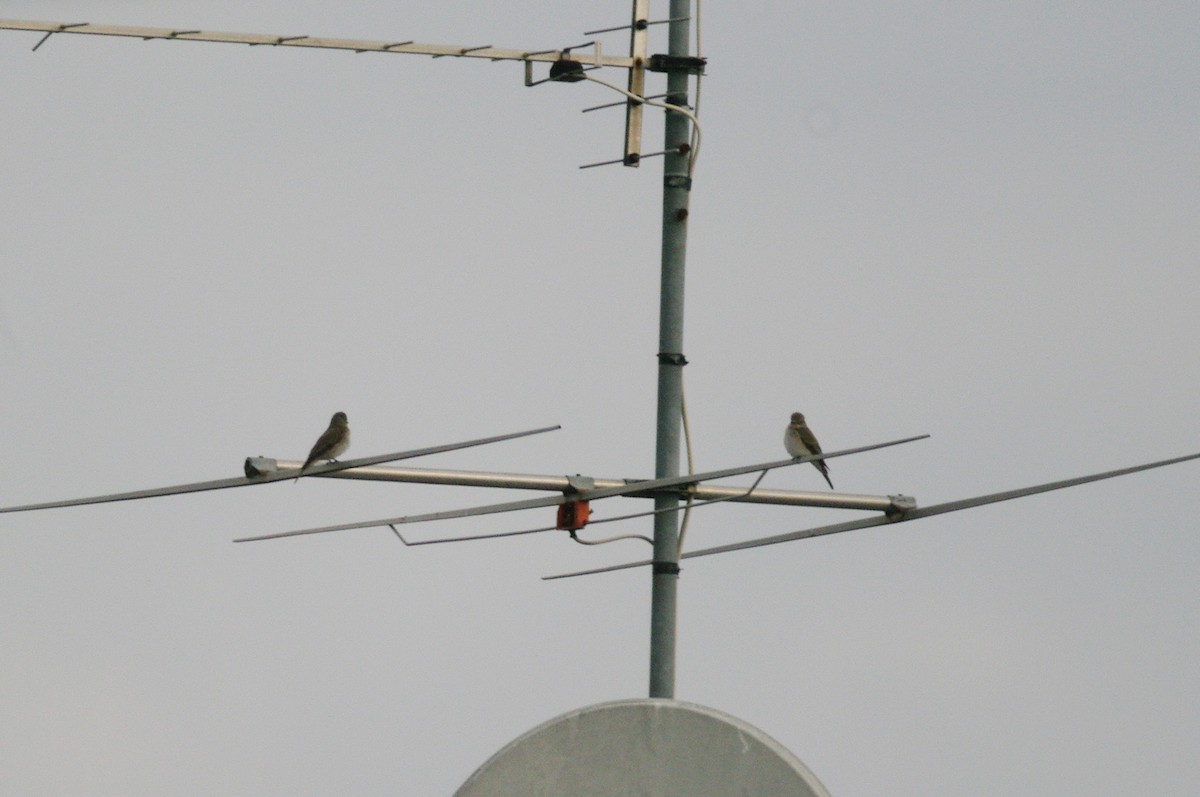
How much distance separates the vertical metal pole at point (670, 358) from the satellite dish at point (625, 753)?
2225 millimetres

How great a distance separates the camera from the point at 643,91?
908 centimetres

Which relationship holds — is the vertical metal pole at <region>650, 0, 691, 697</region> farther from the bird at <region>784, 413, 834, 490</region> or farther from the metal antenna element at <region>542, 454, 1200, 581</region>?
the bird at <region>784, 413, 834, 490</region>

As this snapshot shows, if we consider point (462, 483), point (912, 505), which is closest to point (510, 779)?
point (462, 483)

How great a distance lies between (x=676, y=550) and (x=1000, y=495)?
Answer: 4.25 feet

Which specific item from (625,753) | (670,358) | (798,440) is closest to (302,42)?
(670,358)

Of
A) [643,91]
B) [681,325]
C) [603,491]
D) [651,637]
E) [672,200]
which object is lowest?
[651,637]

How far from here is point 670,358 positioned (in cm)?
840

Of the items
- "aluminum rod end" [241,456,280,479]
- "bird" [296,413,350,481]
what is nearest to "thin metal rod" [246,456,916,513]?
"aluminum rod end" [241,456,280,479]

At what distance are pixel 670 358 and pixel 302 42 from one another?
6.94 ft

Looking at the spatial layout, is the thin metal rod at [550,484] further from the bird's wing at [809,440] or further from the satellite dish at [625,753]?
the bird's wing at [809,440]

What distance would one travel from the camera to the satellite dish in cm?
531

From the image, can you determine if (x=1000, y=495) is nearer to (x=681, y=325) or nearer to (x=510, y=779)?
(x=681, y=325)

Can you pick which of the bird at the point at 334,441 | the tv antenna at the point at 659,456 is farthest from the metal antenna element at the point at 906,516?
the bird at the point at 334,441

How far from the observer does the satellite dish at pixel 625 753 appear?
531cm
